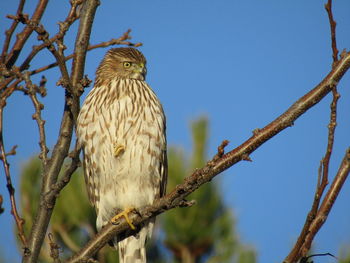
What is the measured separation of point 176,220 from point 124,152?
1.74 m

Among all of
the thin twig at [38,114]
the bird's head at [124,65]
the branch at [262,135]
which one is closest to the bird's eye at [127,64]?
the bird's head at [124,65]

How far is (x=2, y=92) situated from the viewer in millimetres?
3820

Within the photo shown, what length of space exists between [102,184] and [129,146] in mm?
508

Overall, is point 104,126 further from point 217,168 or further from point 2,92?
point 217,168

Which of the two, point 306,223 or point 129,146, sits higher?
point 129,146

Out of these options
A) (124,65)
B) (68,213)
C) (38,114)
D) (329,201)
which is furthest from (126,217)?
(329,201)

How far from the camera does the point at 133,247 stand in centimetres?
562

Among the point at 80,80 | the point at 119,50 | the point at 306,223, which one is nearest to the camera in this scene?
the point at 306,223

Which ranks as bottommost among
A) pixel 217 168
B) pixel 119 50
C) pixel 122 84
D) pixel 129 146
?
pixel 217 168

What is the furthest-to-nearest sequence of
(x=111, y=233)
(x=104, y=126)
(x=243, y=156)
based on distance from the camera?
(x=104, y=126) < (x=111, y=233) < (x=243, y=156)

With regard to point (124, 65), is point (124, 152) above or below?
below

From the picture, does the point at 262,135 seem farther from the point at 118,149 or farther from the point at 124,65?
the point at 124,65

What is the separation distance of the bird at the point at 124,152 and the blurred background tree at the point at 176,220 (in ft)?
3.41

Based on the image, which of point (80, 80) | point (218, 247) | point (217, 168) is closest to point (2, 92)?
point (80, 80)
